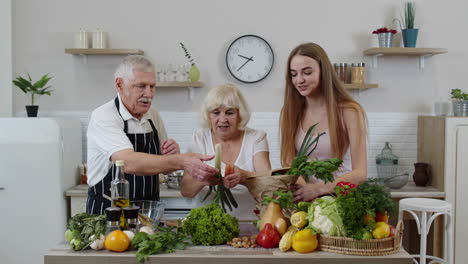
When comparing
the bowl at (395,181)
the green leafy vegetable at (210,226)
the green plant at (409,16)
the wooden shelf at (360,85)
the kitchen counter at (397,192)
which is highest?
the green plant at (409,16)

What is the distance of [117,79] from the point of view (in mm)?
2947

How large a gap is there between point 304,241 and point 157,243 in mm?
595

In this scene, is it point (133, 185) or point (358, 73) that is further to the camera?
point (358, 73)

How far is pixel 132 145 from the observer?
9.74 feet

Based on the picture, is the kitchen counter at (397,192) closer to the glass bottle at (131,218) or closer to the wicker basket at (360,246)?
the glass bottle at (131,218)

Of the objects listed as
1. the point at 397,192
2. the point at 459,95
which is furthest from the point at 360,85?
the point at 397,192

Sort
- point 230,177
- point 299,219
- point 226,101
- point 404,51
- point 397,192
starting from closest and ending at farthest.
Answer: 1. point 299,219
2. point 230,177
3. point 226,101
4. point 397,192
5. point 404,51

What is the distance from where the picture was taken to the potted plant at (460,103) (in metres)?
5.22

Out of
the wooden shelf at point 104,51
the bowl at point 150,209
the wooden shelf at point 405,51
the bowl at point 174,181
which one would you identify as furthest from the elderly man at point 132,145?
the wooden shelf at point 405,51

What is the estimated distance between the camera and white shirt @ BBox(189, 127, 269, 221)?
316 cm

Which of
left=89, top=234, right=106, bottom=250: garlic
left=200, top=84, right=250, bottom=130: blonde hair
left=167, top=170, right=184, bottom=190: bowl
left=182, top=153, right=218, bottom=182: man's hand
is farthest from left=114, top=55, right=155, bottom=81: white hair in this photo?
left=167, top=170, right=184, bottom=190: bowl

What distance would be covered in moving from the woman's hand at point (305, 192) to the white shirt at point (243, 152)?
1.79ft

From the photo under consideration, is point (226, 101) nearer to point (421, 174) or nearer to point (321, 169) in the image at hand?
point (321, 169)

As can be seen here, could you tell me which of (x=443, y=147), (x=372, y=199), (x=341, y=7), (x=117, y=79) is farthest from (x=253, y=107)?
(x=372, y=199)
